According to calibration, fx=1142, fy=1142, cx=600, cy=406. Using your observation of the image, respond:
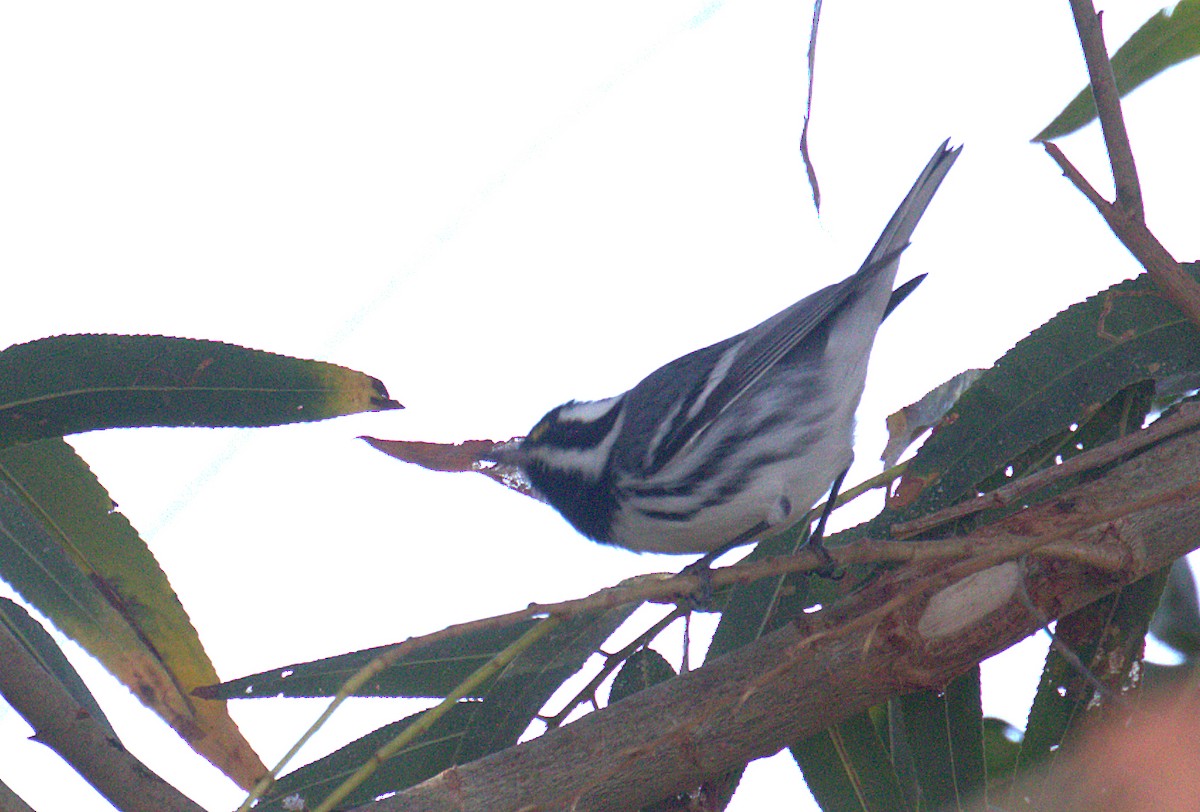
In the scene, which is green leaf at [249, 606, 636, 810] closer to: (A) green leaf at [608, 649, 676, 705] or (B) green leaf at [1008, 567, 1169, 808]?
(A) green leaf at [608, 649, 676, 705]

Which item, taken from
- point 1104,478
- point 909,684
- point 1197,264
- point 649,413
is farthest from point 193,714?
point 1197,264

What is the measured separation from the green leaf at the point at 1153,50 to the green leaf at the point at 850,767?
1.06 metres

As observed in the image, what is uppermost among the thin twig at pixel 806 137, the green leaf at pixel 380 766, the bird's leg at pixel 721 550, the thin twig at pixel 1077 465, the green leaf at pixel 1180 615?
the thin twig at pixel 806 137

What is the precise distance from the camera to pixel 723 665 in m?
1.38

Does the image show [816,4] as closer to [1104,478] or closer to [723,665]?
[1104,478]

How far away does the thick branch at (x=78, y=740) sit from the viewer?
122 centimetres

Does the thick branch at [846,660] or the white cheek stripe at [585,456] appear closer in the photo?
the thick branch at [846,660]

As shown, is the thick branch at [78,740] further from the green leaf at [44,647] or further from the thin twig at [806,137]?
the thin twig at [806,137]

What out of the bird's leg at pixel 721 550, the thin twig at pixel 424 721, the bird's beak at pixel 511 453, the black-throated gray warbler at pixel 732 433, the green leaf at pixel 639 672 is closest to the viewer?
the thin twig at pixel 424 721

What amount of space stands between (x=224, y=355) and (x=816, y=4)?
3.22 ft

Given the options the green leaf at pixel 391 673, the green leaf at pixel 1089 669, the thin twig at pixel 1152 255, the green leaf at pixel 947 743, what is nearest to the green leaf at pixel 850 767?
the green leaf at pixel 947 743

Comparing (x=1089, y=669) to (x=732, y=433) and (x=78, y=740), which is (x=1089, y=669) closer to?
(x=732, y=433)

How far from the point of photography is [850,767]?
1.64 m

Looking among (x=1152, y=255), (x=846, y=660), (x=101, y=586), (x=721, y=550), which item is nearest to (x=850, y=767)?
(x=846, y=660)
